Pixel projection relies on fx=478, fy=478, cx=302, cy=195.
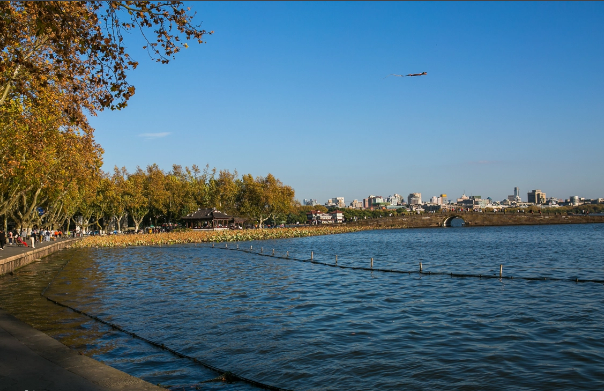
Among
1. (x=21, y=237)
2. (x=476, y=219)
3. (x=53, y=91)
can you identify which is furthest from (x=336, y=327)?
(x=476, y=219)

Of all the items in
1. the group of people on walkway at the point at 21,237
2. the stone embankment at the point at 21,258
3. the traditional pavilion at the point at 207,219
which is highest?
the traditional pavilion at the point at 207,219

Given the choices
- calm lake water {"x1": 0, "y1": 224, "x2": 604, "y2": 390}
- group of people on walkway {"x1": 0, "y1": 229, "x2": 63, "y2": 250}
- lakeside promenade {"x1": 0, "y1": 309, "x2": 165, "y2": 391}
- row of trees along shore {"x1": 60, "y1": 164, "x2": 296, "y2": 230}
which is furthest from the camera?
row of trees along shore {"x1": 60, "y1": 164, "x2": 296, "y2": 230}

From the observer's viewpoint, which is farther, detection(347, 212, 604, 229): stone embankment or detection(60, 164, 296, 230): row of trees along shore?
detection(347, 212, 604, 229): stone embankment

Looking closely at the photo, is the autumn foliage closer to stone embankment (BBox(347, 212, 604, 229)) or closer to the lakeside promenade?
the lakeside promenade

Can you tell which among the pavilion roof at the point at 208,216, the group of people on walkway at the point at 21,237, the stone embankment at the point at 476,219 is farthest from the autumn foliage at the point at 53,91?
the stone embankment at the point at 476,219

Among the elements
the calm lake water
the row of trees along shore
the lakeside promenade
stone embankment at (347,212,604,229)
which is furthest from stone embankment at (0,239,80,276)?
stone embankment at (347,212,604,229)

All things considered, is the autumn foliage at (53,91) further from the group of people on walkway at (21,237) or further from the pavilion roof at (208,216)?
the pavilion roof at (208,216)

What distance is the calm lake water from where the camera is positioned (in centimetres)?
1138

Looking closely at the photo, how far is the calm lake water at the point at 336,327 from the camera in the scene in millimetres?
11383

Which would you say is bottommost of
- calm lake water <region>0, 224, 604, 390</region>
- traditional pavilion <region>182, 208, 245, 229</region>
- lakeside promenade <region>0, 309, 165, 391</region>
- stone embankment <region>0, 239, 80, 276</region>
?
calm lake water <region>0, 224, 604, 390</region>

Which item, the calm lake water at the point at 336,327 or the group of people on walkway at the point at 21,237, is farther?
the group of people on walkway at the point at 21,237

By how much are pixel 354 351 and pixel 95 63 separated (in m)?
9.98

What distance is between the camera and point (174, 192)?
99.6 meters

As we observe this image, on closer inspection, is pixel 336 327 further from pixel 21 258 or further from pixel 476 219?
pixel 476 219
